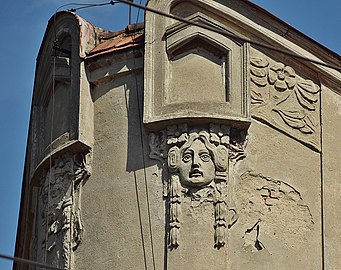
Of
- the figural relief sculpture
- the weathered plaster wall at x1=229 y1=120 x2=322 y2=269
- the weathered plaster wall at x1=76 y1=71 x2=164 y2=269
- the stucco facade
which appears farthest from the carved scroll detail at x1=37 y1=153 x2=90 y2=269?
the weathered plaster wall at x1=229 y1=120 x2=322 y2=269

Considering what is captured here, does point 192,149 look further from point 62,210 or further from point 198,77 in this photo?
point 62,210

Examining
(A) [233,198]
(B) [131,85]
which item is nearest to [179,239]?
(A) [233,198]

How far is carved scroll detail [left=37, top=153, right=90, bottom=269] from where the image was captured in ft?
66.8

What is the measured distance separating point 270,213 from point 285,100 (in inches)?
59.8

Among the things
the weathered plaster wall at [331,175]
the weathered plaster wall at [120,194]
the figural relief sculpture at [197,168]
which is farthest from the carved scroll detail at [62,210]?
the weathered plaster wall at [331,175]

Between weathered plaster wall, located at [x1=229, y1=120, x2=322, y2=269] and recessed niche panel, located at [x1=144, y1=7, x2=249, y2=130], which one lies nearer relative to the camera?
weathered plaster wall, located at [x1=229, y1=120, x2=322, y2=269]

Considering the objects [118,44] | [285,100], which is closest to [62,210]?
[118,44]

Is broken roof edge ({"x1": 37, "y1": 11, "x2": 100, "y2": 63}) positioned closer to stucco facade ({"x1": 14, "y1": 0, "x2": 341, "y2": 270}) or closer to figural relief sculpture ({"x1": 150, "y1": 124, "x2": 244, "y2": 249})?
stucco facade ({"x1": 14, "y1": 0, "x2": 341, "y2": 270})

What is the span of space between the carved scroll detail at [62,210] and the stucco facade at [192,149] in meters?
0.02

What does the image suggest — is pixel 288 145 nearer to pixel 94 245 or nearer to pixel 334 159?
pixel 334 159

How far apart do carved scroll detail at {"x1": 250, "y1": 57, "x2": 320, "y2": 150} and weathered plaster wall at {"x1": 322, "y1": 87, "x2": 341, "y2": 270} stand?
0.13 m

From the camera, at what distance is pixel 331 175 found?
20.6 metres

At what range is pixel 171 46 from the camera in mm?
20609

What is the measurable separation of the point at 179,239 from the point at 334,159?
239 cm
